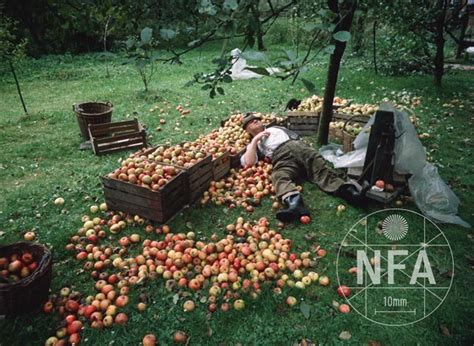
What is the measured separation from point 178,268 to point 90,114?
4342 mm

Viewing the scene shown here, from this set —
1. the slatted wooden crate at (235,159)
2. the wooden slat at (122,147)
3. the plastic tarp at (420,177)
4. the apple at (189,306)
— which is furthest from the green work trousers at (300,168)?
the wooden slat at (122,147)

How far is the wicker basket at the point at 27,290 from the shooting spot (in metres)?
2.87

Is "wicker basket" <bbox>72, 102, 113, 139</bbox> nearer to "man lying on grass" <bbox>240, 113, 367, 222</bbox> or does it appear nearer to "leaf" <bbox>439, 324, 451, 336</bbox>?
"man lying on grass" <bbox>240, 113, 367, 222</bbox>

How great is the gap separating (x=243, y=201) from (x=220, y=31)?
303cm

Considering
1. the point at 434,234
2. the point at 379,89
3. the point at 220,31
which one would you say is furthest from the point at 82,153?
the point at 379,89

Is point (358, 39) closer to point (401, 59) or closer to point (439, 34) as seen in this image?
point (401, 59)

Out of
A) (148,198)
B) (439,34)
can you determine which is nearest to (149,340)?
(148,198)

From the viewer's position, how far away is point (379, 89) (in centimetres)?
948

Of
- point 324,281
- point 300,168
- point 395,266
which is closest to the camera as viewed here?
point 324,281

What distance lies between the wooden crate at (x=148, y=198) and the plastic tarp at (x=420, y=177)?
2714 mm

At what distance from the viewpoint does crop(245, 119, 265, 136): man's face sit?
19.0ft

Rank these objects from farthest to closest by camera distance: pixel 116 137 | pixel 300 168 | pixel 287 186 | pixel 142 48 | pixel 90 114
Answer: pixel 90 114, pixel 116 137, pixel 300 168, pixel 287 186, pixel 142 48

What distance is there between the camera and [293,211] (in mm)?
4184

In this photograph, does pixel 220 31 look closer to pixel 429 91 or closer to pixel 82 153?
pixel 82 153
